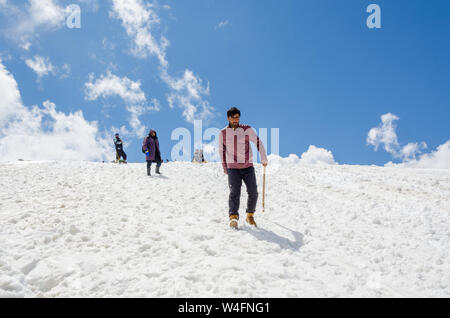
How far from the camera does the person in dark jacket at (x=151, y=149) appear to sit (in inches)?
567

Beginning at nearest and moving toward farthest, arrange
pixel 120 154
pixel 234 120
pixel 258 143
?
pixel 234 120, pixel 258 143, pixel 120 154

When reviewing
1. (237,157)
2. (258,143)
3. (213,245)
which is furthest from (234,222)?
(258,143)

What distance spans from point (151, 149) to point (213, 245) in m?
10.9

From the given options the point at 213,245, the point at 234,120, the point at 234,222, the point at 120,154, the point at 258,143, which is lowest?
the point at 213,245

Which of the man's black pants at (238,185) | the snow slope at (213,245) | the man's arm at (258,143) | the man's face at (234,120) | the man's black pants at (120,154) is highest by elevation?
the man's black pants at (120,154)

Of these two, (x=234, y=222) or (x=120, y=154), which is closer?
(x=234, y=222)

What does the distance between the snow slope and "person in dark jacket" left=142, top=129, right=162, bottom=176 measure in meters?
4.57

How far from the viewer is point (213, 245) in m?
4.76

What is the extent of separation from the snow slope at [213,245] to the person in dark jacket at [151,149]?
4.57 metres

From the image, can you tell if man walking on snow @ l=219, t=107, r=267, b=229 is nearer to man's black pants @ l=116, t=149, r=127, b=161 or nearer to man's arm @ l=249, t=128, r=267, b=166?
man's arm @ l=249, t=128, r=267, b=166

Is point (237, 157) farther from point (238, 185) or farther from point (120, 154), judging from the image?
point (120, 154)

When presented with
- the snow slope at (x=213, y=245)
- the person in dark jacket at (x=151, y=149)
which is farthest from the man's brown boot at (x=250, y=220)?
the person in dark jacket at (x=151, y=149)

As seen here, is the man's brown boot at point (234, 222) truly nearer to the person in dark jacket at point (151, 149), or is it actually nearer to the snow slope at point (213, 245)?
the snow slope at point (213, 245)

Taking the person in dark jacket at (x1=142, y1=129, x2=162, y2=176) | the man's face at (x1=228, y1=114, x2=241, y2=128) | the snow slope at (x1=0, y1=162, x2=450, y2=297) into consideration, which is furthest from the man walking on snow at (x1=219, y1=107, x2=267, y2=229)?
the person in dark jacket at (x1=142, y1=129, x2=162, y2=176)
